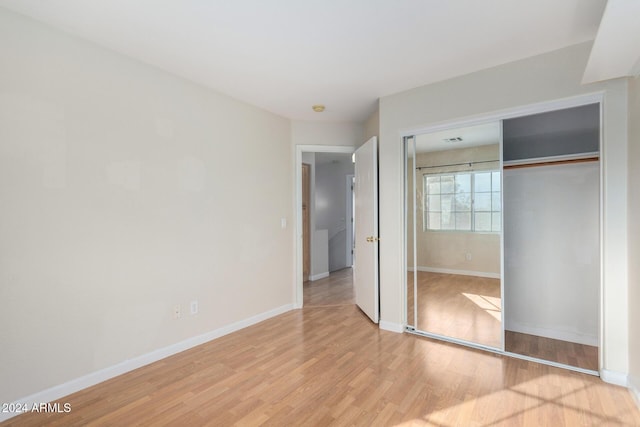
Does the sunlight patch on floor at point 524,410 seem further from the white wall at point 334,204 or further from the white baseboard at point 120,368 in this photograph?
the white wall at point 334,204

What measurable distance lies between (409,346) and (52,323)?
2808 millimetres

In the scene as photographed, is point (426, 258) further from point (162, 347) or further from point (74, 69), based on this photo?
point (74, 69)

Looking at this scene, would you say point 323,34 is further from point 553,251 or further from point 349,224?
point 349,224

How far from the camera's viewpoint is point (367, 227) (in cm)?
364

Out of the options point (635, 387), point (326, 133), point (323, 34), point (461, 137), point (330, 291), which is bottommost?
point (330, 291)

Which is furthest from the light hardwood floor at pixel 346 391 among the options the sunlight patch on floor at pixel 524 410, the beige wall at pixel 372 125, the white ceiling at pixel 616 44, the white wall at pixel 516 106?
the beige wall at pixel 372 125

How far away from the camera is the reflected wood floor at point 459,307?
283cm

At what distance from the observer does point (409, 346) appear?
2.89 m

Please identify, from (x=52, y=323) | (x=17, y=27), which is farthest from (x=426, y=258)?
(x=17, y=27)

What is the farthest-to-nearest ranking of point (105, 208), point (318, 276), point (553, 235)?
point (318, 276), point (553, 235), point (105, 208)

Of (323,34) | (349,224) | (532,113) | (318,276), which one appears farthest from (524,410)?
(349,224)

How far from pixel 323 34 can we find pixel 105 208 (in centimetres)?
204

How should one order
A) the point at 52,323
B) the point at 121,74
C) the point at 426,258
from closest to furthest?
the point at 52,323 < the point at 121,74 < the point at 426,258

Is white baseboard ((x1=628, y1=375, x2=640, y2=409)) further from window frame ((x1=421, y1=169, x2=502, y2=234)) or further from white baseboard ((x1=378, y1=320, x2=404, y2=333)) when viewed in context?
white baseboard ((x1=378, y1=320, x2=404, y2=333))
